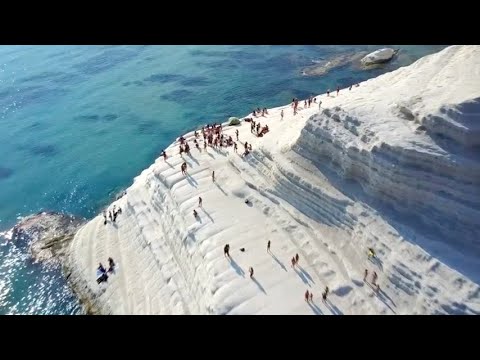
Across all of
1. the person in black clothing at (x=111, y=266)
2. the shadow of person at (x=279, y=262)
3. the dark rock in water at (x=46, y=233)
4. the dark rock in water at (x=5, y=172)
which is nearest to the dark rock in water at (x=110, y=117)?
the dark rock in water at (x=5, y=172)

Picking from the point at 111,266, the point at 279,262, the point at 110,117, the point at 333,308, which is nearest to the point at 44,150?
the point at 110,117

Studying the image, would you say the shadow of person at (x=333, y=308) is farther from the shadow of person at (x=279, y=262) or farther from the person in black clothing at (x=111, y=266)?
the person in black clothing at (x=111, y=266)

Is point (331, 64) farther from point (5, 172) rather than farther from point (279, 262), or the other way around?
point (279, 262)

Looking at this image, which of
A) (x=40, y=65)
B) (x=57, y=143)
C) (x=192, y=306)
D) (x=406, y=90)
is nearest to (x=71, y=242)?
(x=192, y=306)

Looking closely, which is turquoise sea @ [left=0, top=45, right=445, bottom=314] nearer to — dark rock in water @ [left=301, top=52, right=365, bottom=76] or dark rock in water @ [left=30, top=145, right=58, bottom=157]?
dark rock in water @ [left=30, top=145, right=58, bottom=157]

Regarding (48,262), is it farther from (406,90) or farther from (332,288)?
(406,90)
